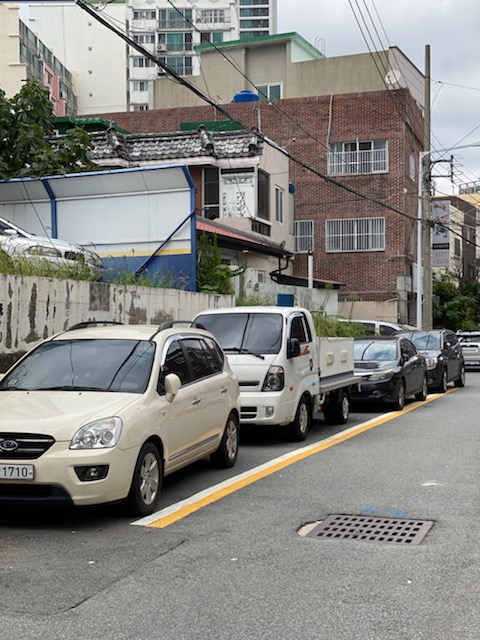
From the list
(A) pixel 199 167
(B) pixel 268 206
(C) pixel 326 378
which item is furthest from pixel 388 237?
(C) pixel 326 378

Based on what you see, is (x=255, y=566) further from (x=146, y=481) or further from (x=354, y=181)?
(x=354, y=181)

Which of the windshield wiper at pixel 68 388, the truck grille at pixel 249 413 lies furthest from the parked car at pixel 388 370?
the windshield wiper at pixel 68 388

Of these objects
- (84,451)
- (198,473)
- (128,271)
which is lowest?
(198,473)

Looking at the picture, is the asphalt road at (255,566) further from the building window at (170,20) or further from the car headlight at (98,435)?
the building window at (170,20)

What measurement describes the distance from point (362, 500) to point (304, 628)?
11.2ft

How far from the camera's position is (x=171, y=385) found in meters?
7.75

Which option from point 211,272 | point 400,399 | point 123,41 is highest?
point 123,41

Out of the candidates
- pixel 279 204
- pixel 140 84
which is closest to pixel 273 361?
pixel 279 204

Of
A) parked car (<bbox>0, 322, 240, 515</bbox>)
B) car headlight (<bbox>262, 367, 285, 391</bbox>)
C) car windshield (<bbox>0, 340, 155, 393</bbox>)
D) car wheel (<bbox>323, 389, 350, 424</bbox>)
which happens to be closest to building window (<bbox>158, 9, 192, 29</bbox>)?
car wheel (<bbox>323, 389, 350, 424</bbox>)

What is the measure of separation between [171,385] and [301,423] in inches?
190

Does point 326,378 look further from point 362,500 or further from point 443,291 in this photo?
point 443,291

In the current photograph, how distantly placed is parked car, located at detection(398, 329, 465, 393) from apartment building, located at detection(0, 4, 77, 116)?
101 feet

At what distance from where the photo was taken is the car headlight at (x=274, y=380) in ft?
38.0

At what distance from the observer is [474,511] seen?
7.54 meters
